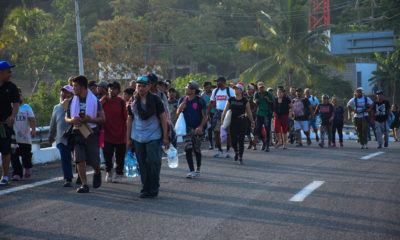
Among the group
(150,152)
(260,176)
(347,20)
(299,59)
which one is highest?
(347,20)

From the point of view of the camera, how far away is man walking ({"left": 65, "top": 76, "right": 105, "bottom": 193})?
8430 millimetres

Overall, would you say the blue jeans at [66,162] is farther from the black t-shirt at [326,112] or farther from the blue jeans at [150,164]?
the black t-shirt at [326,112]

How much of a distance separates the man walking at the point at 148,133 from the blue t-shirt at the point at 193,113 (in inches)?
85.9

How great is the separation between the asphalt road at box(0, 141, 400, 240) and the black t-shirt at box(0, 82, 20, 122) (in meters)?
1.31

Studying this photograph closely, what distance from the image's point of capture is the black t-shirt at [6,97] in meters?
9.05

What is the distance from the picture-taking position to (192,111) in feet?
34.4

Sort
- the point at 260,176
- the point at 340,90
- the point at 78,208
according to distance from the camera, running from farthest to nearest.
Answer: the point at 340,90
the point at 260,176
the point at 78,208

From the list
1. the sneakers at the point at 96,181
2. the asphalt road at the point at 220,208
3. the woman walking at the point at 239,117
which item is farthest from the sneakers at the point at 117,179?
the woman walking at the point at 239,117

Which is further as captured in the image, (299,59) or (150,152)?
(299,59)

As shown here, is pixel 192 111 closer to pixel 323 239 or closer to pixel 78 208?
pixel 78 208

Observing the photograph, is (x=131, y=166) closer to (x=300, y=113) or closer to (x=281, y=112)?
(x=281, y=112)

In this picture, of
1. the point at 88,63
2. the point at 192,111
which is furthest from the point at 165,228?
the point at 88,63

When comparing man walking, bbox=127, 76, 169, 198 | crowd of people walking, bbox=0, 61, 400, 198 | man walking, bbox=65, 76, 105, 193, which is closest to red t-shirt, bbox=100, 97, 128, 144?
crowd of people walking, bbox=0, 61, 400, 198

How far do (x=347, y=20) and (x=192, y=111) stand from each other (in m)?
52.5
